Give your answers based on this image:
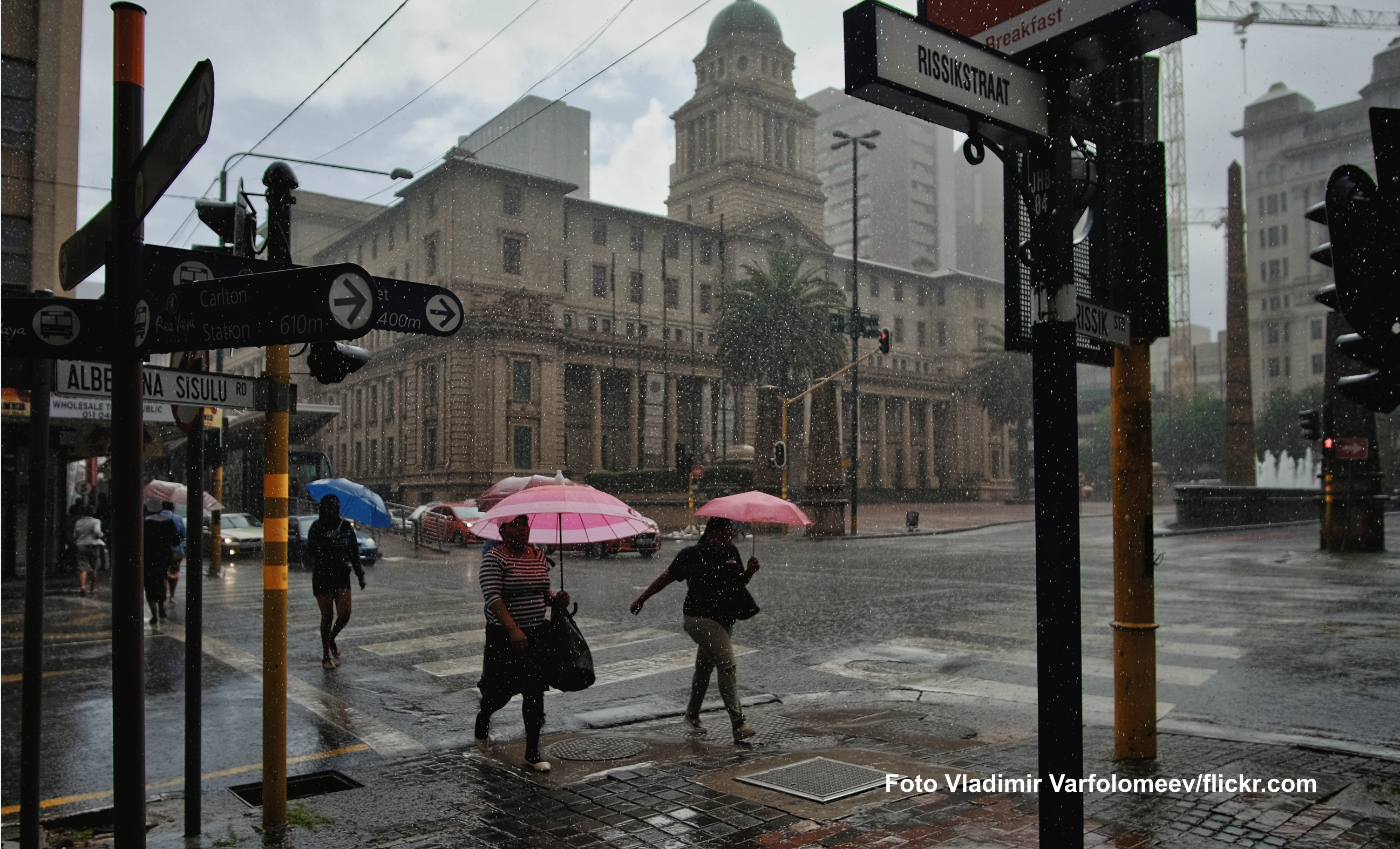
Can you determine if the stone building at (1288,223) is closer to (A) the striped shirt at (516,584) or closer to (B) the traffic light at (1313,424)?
(B) the traffic light at (1313,424)

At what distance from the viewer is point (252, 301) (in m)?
3.59

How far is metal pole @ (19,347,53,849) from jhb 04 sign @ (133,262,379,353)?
51.8 inches

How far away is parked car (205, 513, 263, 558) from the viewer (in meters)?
29.1

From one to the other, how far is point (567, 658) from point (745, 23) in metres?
87.5

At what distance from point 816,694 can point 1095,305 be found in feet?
19.9

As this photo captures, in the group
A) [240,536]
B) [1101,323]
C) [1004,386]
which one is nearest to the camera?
[1101,323]

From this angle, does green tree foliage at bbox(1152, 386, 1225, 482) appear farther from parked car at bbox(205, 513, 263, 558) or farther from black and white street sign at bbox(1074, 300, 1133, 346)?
black and white street sign at bbox(1074, 300, 1133, 346)

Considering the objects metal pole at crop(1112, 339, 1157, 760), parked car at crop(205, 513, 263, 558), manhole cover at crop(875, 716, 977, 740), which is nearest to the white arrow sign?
metal pole at crop(1112, 339, 1157, 760)

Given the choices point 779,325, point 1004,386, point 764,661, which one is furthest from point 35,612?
point 1004,386

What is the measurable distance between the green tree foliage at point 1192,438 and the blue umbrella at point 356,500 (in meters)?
86.7

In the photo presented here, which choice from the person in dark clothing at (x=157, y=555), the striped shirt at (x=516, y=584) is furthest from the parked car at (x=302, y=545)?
the striped shirt at (x=516, y=584)

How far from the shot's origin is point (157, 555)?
1441 cm

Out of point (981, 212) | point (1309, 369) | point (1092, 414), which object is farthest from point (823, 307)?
point (981, 212)

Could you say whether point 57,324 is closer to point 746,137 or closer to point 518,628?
point 518,628
